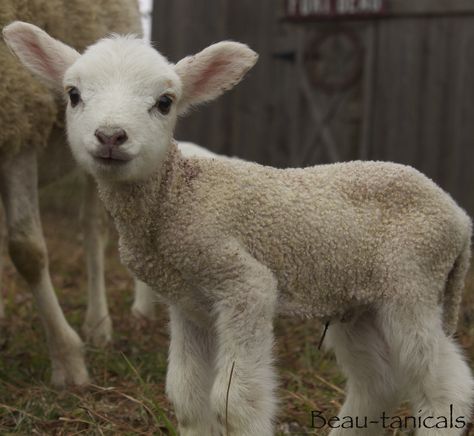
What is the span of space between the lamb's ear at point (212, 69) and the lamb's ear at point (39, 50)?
401 mm

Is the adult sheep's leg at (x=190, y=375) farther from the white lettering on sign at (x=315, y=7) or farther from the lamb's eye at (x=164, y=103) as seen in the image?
the white lettering on sign at (x=315, y=7)

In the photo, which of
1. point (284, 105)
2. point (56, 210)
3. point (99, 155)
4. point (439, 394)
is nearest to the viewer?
point (99, 155)

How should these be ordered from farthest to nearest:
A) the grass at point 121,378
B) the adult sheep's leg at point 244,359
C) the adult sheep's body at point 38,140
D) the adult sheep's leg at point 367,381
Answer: the adult sheep's body at point 38,140 → the grass at point 121,378 → the adult sheep's leg at point 367,381 → the adult sheep's leg at point 244,359

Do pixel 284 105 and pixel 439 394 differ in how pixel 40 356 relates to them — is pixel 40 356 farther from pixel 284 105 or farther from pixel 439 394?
pixel 284 105

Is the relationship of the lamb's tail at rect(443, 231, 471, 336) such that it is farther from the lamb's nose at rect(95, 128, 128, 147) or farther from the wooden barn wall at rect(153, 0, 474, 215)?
the wooden barn wall at rect(153, 0, 474, 215)

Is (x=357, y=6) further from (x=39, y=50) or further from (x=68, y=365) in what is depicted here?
(x=39, y=50)

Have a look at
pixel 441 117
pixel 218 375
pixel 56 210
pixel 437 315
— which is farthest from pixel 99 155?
pixel 56 210

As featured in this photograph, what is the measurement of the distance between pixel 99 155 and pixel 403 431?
69.1 inches

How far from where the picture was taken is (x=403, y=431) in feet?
12.3

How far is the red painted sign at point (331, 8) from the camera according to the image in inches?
351

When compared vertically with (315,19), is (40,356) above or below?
below

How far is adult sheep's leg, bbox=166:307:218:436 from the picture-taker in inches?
128

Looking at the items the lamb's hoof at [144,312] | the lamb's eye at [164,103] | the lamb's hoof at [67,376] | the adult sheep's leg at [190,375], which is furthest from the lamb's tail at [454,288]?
the lamb's hoof at [144,312]

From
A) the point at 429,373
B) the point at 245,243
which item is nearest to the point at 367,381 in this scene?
the point at 429,373
